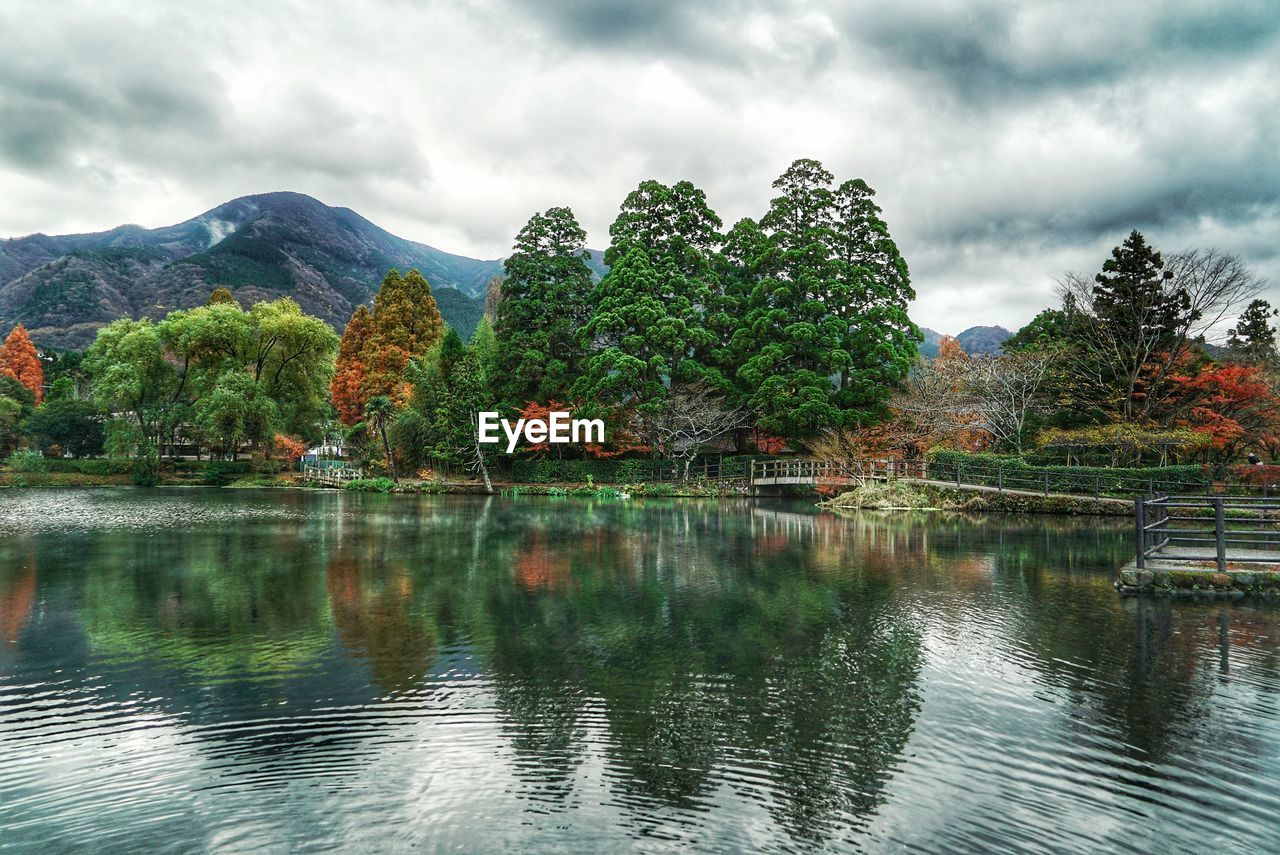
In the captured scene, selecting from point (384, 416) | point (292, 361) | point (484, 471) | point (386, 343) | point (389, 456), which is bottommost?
point (484, 471)

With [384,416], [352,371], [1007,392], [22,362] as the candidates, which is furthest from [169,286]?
[1007,392]

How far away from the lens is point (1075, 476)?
2486 cm

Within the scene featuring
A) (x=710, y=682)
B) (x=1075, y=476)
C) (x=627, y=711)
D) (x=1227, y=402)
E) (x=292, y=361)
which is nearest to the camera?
(x=627, y=711)

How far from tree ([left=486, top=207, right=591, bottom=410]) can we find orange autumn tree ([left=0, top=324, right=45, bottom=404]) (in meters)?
45.3

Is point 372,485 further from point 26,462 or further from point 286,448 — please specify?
point 26,462

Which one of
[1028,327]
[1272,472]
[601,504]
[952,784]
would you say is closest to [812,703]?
[952,784]

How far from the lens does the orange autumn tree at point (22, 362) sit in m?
56.6

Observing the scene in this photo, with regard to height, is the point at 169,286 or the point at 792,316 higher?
the point at 169,286

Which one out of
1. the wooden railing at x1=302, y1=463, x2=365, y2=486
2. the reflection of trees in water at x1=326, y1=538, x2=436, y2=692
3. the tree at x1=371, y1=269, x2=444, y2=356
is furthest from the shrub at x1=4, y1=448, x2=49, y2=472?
the reflection of trees in water at x1=326, y1=538, x2=436, y2=692

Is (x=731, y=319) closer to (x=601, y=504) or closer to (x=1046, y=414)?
(x=601, y=504)

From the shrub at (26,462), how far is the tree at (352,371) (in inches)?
696

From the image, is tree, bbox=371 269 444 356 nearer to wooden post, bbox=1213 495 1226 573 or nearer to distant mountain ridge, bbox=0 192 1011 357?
wooden post, bbox=1213 495 1226 573

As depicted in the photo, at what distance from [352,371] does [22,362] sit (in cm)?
3187

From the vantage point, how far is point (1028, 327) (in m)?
45.2
